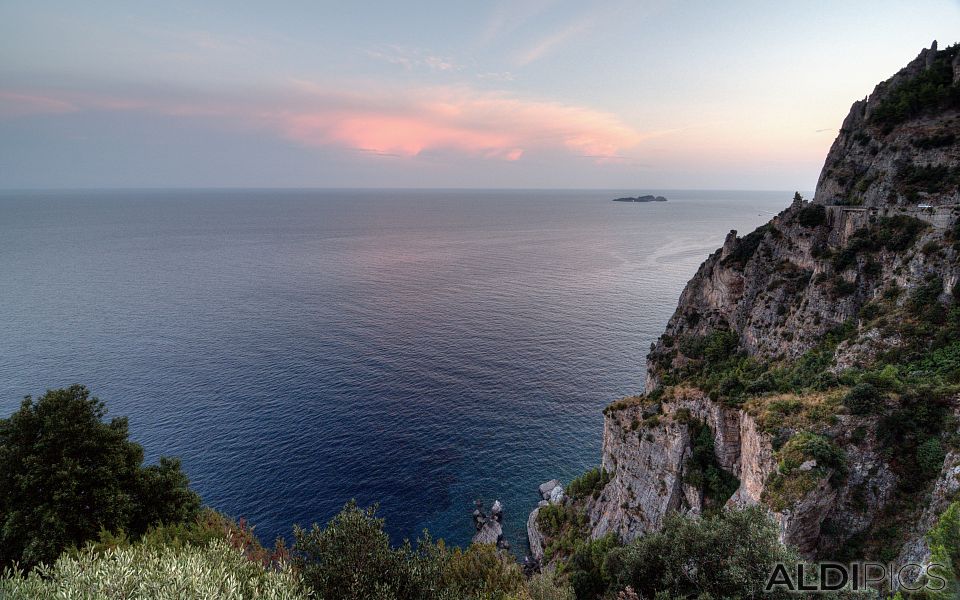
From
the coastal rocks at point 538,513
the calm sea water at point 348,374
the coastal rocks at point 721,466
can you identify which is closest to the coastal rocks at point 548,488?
the coastal rocks at point 538,513

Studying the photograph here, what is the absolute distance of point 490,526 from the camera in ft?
181

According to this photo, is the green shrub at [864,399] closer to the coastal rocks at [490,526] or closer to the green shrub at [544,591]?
the green shrub at [544,591]

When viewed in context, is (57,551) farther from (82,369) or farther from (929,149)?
(929,149)

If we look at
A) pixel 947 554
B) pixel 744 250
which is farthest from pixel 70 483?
pixel 744 250

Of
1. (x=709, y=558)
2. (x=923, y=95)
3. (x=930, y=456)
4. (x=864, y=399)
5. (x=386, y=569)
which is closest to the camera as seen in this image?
(x=386, y=569)

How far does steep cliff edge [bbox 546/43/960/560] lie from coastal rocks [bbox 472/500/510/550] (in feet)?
37.6

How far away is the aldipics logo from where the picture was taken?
17969mm

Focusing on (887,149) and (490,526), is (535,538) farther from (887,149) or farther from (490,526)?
(887,149)

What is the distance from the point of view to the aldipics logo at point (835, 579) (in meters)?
18.0

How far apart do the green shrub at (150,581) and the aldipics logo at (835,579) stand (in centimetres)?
2262

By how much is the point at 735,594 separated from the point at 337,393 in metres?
70.9

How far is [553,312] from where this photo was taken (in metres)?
124

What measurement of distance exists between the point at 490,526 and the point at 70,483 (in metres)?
43.4

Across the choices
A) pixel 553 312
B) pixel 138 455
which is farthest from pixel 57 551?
pixel 553 312
